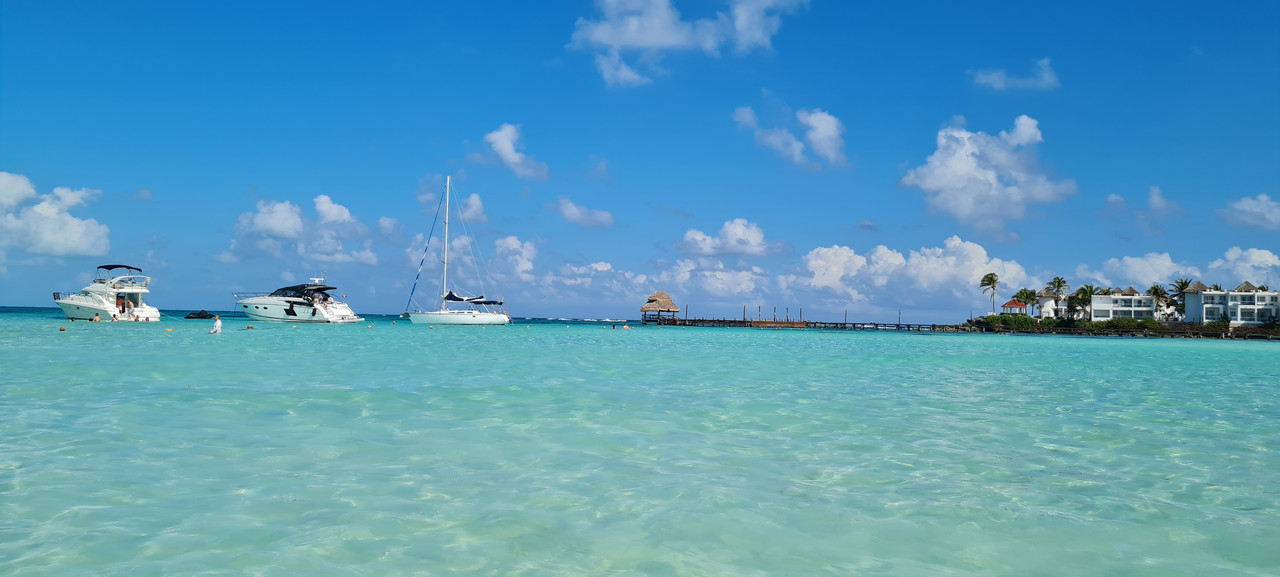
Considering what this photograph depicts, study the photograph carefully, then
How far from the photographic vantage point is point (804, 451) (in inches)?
328

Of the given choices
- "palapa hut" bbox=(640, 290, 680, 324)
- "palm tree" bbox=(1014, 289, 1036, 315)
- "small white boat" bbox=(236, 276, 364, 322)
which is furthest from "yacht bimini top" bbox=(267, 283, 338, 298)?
"palm tree" bbox=(1014, 289, 1036, 315)

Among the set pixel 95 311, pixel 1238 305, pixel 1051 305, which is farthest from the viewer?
pixel 1051 305

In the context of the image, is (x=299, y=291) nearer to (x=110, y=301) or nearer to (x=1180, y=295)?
(x=110, y=301)

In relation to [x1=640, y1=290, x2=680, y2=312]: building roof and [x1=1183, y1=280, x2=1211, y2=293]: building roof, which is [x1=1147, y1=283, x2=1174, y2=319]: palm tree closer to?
[x1=1183, y1=280, x2=1211, y2=293]: building roof

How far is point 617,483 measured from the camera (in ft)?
21.9

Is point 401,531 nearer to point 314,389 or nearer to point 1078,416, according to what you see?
point 314,389

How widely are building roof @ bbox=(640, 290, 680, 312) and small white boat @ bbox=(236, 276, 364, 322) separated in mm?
47522

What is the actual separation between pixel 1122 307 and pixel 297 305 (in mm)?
104401

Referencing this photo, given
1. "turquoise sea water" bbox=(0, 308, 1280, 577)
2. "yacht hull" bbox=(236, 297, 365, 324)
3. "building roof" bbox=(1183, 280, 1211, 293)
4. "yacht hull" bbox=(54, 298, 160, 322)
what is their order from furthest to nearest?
"building roof" bbox=(1183, 280, 1211, 293)
"yacht hull" bbox=(236, 297, 365, 324)
"yacht hull" bbox=(54, 298, 160, 322)
"turquoise sea water" bbox=(0, 308, 1280, 577)

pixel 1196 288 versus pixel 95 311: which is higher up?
pixel 1196 288

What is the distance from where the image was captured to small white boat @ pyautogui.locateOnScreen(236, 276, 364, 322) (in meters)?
60.9

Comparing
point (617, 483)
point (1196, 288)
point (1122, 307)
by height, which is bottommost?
point (617, 483)

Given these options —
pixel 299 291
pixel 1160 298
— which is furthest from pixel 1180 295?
pixel 299 291

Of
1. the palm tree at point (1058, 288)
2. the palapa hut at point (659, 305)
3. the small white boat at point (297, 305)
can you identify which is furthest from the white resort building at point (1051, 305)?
the small white boat at point (297, 305)
